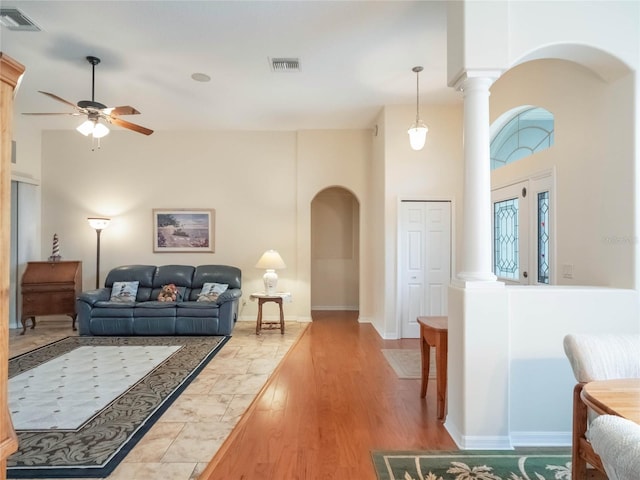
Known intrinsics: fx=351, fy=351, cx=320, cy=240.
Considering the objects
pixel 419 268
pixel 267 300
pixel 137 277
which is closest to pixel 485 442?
pixel 419 268

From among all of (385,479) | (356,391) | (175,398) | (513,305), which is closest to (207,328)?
(175,398)

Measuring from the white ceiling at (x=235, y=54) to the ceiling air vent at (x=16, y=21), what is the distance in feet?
0.23

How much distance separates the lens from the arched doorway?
7664 millimetres

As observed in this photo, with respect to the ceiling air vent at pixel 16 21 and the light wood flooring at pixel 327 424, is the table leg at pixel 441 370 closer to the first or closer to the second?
the light wood flooring at pixel 327 424

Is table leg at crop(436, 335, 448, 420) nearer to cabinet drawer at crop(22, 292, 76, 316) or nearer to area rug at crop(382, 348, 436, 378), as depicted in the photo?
area rug at crop(382, 348, 436, 378)

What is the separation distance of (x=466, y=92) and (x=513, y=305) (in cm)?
154

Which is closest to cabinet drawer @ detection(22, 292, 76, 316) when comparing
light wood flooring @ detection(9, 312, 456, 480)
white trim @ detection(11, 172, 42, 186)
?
light wood flooring @ detection(9, 312, 456, 480)

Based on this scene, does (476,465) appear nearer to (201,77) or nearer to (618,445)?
(618,445)

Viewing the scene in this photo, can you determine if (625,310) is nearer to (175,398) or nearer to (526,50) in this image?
(526,50)

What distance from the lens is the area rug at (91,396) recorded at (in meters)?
2.19

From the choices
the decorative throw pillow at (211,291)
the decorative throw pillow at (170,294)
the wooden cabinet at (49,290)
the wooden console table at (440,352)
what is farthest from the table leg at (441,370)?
the wooden cabinet at (49,290)

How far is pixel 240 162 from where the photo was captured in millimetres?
6422

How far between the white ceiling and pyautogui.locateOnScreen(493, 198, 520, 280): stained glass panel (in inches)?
69.3

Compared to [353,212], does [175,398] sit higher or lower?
lower
